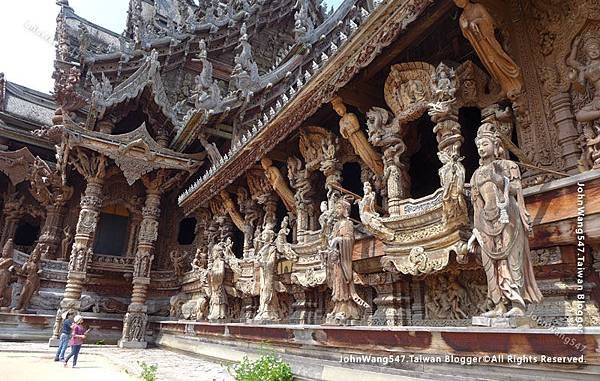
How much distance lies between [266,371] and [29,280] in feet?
39.5

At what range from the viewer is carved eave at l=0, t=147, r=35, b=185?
1720 centimetres

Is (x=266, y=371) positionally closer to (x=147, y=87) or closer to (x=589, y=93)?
(x=589, y=93)

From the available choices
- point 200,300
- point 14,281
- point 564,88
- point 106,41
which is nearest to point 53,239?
point 14,281

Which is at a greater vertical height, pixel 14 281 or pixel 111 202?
pixel 111 202

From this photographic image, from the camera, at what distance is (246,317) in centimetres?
993

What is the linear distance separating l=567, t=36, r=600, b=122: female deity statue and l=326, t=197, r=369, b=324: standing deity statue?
3.29 meters

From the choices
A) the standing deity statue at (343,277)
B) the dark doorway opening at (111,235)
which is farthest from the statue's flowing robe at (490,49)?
the dark doorway opening at (111,235)

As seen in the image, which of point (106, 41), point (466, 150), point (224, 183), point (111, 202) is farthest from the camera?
point (106, 41)

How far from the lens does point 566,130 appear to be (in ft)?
15.8

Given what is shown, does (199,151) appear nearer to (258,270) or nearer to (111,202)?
(111,202)

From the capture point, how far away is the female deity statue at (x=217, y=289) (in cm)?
1026

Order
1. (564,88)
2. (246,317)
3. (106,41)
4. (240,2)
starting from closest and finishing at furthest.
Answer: (564,88) < (246,317) < (240,2) < (106,41)

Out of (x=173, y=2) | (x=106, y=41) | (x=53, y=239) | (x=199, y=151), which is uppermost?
(x=173, y=2)

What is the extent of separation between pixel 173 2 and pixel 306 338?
2708 centimetres
